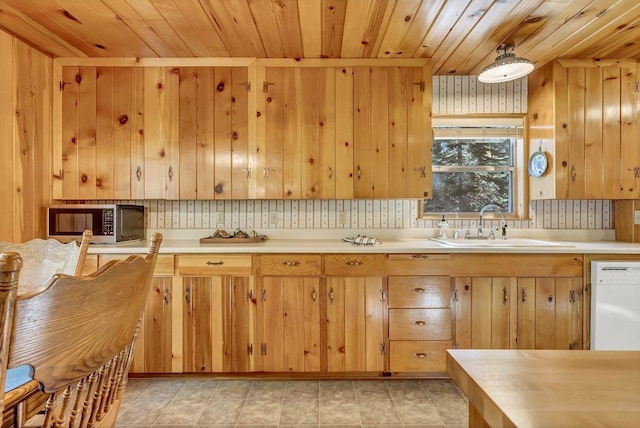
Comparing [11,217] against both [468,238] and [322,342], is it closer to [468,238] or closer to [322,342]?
[322,342]

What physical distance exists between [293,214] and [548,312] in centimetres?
203

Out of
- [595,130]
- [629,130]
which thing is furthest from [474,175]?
[629,130]

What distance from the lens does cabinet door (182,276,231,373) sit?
2326 millimetres

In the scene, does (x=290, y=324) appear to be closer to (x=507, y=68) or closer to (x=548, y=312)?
(x=548, y=312)

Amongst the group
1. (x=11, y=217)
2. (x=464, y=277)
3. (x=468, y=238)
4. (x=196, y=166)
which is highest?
(x=196, y=166)

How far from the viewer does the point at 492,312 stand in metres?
2.33

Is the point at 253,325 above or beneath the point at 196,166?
beneath

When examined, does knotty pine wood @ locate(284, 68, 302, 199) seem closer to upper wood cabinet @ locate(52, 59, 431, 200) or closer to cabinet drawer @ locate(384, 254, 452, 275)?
upper wood cabinet @ locate(52, 59, 431, 200)

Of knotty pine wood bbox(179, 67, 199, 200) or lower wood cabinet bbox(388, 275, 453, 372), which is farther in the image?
knotty pine wood bbox(179, 67, 199, 200)

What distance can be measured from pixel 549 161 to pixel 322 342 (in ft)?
7.55

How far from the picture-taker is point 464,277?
2.33m

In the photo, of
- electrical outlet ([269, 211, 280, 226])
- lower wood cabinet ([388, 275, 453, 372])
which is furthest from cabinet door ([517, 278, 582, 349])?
electrical outlet ([269, 211, 280, 226])

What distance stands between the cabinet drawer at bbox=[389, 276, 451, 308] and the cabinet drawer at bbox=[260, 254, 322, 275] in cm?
54

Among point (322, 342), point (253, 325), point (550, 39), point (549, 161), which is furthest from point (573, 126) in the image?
point (253, 325)
